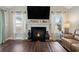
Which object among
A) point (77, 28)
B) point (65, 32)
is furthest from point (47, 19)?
point (77, 28)

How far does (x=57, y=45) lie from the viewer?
1124mm

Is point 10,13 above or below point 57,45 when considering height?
above

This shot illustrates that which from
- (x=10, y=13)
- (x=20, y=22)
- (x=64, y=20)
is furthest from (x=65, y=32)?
(x=10, y=13)

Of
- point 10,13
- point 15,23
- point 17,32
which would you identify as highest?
point 10,13

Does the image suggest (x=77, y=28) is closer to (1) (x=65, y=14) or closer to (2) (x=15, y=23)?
(1) (x=65, y=14)

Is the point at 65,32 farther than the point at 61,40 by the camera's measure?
No
